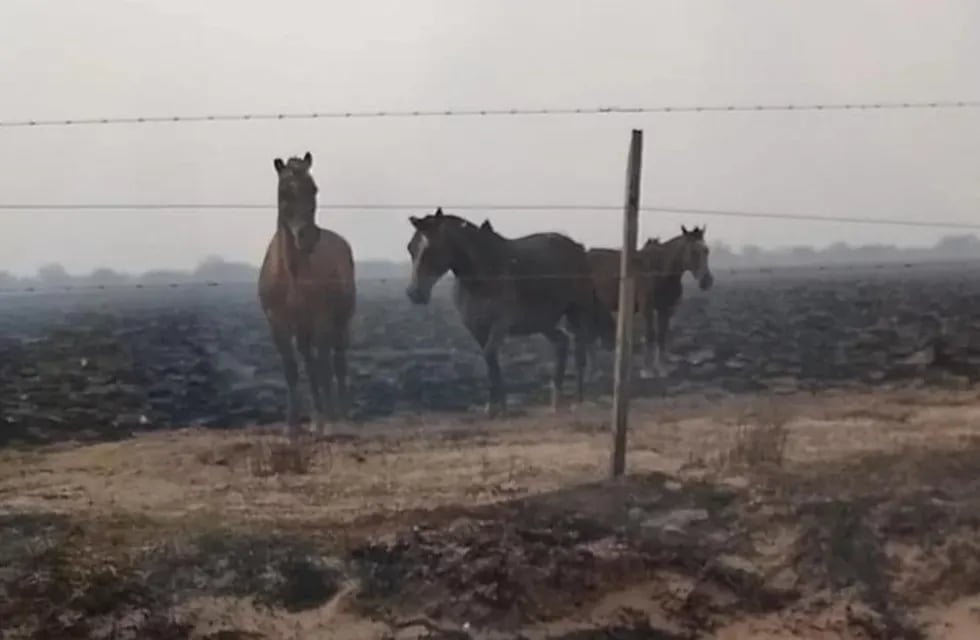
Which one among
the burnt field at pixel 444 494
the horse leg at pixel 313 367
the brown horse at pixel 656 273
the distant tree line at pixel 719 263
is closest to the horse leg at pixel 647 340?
the brown horse at pixel 656 273

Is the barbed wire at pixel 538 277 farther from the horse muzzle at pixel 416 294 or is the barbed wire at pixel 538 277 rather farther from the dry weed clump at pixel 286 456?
the dry weed clump at pixel 286 456

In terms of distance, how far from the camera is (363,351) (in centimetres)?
438

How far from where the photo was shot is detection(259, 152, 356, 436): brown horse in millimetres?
4223

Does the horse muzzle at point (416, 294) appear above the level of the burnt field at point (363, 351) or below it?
above

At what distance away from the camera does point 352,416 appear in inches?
173

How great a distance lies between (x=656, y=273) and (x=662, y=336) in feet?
1.01

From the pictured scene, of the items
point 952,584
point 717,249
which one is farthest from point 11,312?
point 952,584

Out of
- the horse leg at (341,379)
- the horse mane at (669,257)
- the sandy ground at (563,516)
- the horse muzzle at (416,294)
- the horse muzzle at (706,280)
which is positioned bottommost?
the sandy ground at (563,516)

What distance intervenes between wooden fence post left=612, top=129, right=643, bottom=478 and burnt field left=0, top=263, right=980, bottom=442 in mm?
97

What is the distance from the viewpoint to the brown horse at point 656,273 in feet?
15.0

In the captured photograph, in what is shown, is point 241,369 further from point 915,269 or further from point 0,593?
point 915,269

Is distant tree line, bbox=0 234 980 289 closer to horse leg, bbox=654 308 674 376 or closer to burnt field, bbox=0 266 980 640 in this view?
burnt field, bbox=0 266 980 640

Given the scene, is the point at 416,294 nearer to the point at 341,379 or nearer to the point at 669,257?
the point at 341,379

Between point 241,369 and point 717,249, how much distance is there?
1.95m
